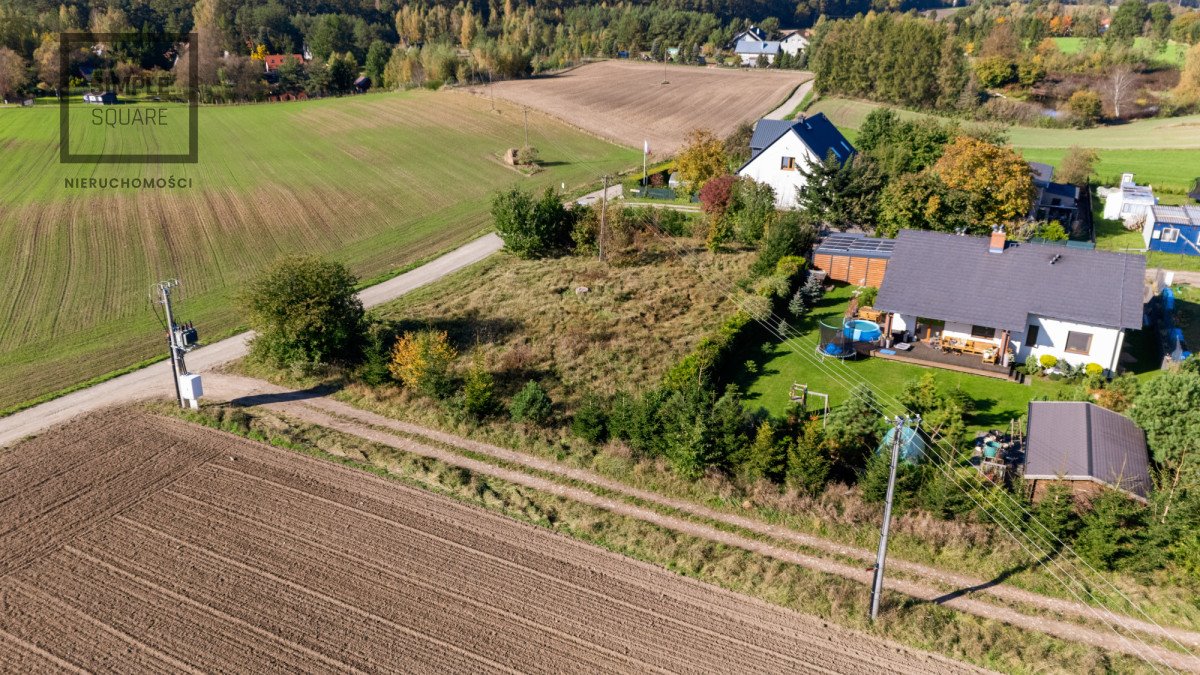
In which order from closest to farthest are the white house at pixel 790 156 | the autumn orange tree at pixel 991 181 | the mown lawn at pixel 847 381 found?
1. the mown lawn at pixel 847 381
2. the autumn orange tree at pixel 991 181
3. the white house at pixel 790 156

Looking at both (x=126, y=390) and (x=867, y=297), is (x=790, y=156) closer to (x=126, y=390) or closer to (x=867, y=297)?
(x=867, y=297)

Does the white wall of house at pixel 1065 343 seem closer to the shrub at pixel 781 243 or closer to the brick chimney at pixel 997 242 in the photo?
the brick chimney at pixel 997 242

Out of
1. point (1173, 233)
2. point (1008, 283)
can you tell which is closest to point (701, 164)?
point (1008, 283)

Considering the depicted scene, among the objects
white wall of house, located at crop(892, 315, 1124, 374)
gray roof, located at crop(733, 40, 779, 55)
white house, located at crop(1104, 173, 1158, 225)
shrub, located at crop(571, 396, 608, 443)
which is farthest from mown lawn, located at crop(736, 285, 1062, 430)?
gray roof, located at crop(733, 40, 779, 55)

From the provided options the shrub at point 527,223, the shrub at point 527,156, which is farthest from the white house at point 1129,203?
the shrub at point 527,156

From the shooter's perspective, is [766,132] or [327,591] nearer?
[327,591]
